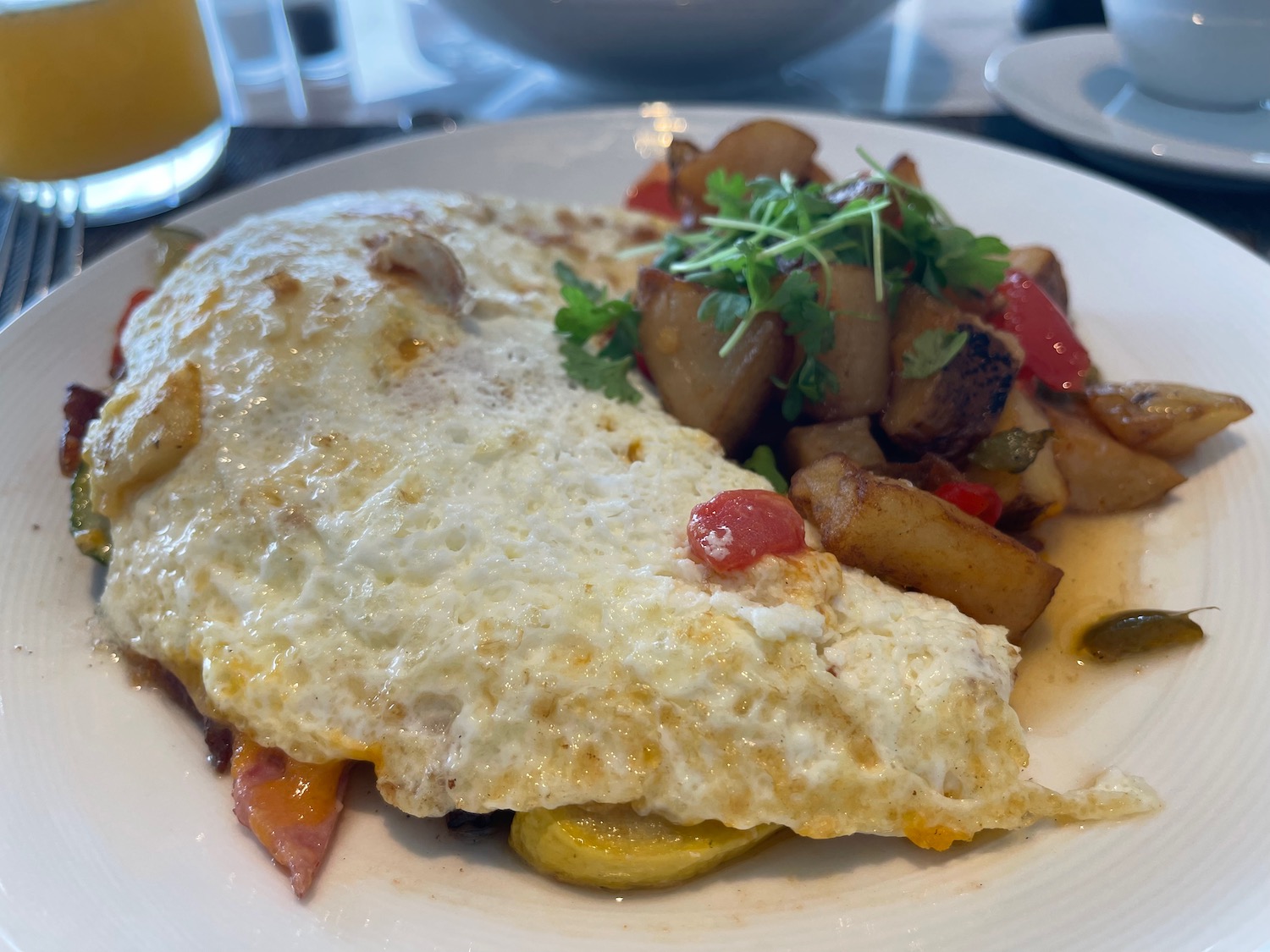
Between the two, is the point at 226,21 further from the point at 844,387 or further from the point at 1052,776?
the point at 1052,776

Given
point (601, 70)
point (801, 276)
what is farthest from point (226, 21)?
point (801, 276)

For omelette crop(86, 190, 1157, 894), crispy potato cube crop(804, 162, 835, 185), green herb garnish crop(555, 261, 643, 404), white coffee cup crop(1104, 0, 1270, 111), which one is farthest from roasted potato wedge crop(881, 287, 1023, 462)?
white coffee cup crop(1104, 0, 1270, 111)

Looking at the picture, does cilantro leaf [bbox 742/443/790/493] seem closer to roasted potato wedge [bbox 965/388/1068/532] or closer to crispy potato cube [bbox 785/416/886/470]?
Answer: crispy potato cube [bbox 785/416/886/470]

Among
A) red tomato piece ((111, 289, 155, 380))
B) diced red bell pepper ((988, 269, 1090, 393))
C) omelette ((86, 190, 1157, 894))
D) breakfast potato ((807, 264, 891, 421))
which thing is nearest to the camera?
omelette ((86, 190, 1157, 894))

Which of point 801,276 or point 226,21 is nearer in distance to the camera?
point 801,276

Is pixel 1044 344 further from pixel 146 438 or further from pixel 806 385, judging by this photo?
pixel 146 438

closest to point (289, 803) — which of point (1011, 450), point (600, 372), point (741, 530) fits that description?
point (741, 530)
